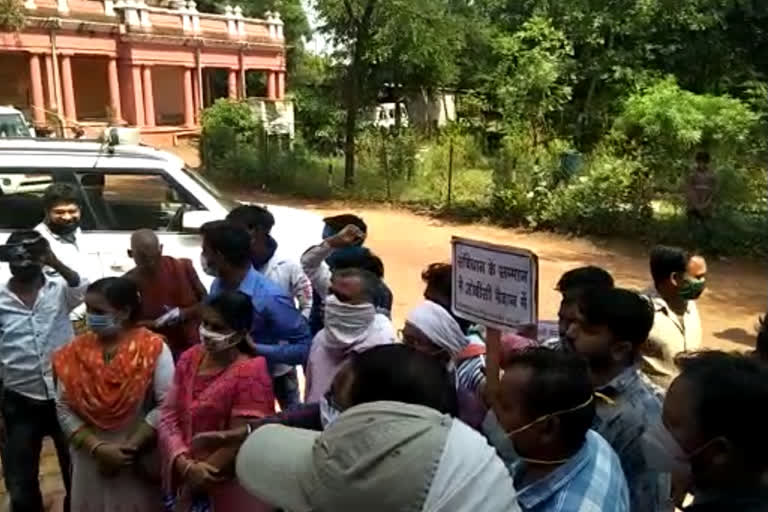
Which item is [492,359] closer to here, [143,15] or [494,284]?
[494,284]

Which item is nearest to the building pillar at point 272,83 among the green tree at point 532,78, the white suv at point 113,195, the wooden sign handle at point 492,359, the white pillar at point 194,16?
the white pillar at point 194,16

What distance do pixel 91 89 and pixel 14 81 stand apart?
370 centimetres

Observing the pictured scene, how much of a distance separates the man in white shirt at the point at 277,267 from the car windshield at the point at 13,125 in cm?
936

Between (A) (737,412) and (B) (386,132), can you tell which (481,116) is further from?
(A) (737,412)

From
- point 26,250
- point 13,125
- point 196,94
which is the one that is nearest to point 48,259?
point 26,250

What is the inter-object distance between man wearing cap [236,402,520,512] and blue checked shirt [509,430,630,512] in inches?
19.6

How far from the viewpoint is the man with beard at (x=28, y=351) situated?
337cm

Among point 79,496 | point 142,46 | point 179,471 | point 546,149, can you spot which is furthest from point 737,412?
point 142,46

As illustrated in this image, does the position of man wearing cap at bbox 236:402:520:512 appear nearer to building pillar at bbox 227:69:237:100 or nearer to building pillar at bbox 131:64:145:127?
building pillar at bbox 131:64:145:127

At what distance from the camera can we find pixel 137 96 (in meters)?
26.9

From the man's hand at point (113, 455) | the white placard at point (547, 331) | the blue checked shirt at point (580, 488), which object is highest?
the blue checked shirt at point (580, 488)

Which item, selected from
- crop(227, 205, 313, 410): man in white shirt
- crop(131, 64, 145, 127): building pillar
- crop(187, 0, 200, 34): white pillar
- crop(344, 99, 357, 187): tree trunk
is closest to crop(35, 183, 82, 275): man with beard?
crop(227, 205, 313, 410): man in white shirt

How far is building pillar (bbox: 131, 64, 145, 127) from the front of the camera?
26.5 metres

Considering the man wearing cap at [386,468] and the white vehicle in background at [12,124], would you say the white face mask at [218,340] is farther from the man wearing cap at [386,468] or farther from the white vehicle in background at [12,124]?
the white vehicle in background at [12,124]
